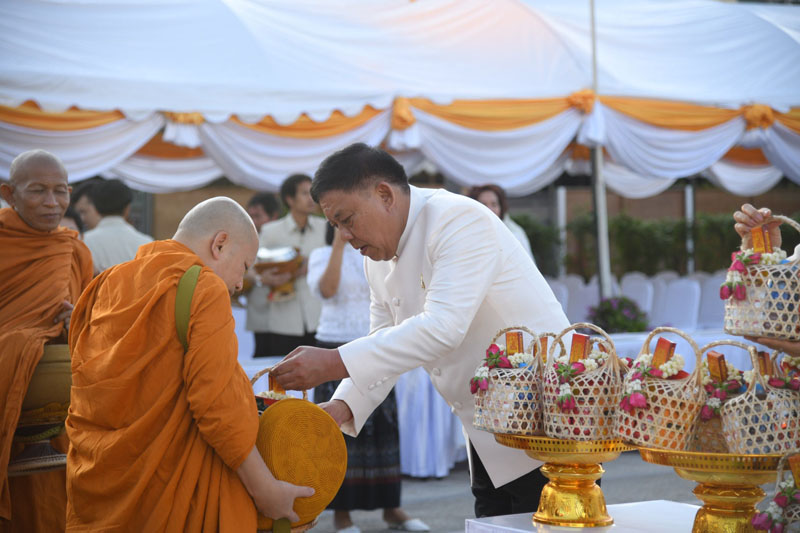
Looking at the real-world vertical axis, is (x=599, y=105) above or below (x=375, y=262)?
above

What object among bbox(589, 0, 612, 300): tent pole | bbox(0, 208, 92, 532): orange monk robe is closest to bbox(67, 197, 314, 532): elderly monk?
bbox(0, 208, 92, 532): orange monk robe

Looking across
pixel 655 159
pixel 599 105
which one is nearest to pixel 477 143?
pixel 599 105

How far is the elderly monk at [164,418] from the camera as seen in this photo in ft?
8.04

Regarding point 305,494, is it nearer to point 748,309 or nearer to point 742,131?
point 748,309

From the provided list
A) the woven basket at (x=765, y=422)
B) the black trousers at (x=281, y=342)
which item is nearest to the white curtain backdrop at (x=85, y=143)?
the black trousers at (x=281, y=342)

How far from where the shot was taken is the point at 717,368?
2.33m

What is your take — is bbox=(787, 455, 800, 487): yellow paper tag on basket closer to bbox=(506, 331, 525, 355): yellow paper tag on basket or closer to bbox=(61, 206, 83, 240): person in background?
bbox=(506, 331, 525, 355): yellow paper tag on basket

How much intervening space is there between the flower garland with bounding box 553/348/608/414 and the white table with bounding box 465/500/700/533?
341mm

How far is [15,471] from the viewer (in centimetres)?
379

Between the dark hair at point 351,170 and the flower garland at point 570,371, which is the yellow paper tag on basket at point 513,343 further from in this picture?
the dark hair at point 351,170

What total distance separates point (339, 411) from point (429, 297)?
0.44m

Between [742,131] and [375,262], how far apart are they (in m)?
6.06

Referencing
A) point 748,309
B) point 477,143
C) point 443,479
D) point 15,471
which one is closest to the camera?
point 748,309

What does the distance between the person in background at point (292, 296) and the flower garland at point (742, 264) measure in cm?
398
